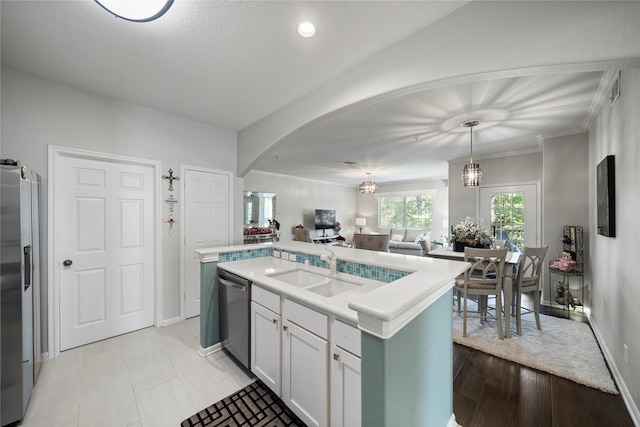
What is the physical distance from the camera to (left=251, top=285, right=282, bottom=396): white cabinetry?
1743 millimetres

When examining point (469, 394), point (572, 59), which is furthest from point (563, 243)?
point (572, 59)

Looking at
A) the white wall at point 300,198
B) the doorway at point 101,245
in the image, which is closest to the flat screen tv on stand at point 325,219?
the white wall at point 300,198

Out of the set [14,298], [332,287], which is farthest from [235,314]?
[14,298]

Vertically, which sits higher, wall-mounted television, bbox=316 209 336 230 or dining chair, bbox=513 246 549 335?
wall-mounted television, bbox=316 209 336 230

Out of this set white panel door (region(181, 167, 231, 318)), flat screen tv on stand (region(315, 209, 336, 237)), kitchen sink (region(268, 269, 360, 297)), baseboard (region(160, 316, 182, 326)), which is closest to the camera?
kitchen sink (region(268, 269, 360, 297))

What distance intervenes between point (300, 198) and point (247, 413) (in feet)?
21.8

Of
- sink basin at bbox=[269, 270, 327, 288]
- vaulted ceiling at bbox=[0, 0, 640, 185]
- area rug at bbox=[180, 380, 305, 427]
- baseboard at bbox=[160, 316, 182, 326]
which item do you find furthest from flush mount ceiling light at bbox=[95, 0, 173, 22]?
baseboard at bbox=[160, 316, 182, 326]

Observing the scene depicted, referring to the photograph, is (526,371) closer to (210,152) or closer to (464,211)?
(464,211)

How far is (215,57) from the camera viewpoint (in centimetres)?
205

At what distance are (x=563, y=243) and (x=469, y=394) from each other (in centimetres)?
309

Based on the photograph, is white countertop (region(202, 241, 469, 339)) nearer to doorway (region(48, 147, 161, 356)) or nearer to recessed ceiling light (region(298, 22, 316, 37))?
doorway (region(48, 147, 161, 356))

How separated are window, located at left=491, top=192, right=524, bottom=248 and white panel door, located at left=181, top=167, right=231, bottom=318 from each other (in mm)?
5245

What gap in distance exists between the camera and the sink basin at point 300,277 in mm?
2234

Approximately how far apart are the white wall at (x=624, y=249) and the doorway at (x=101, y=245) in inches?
173
